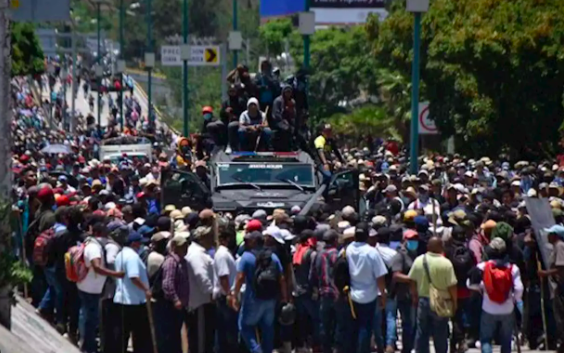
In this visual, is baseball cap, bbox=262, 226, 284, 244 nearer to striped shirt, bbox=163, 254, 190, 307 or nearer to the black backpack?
the black backpack

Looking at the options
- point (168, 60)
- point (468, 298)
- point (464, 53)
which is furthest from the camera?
point (168, 60)

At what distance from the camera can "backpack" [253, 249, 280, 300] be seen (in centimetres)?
1794

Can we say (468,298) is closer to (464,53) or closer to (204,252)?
(204,252)

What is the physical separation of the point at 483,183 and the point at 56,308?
38.0 ft

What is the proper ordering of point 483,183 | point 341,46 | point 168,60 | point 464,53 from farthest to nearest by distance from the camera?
1. point 341,46
2. point 168,60
3. point 464,53
4. point 483,183

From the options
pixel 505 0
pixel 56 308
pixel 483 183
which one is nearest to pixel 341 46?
pixel 505 0

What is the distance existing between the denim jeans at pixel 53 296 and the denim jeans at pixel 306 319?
9.08 ft

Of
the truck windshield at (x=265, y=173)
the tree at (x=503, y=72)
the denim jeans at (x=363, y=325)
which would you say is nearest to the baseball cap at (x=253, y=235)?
the denim jeans at (x=363, y=325)

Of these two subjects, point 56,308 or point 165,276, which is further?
point 56,308

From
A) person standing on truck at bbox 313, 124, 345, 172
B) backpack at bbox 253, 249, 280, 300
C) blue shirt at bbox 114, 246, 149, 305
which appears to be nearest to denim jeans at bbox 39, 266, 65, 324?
blue shirt at bbox 114, 246, 149, 305

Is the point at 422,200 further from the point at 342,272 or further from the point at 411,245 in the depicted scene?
the point at 342,272

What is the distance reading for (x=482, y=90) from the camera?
4034 centimetres

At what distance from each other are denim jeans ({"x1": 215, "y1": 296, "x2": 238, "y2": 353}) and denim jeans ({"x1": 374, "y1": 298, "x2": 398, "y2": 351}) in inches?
61.6

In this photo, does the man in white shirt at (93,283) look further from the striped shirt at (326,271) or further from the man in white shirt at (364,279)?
the man in white shirt at (364,279)
